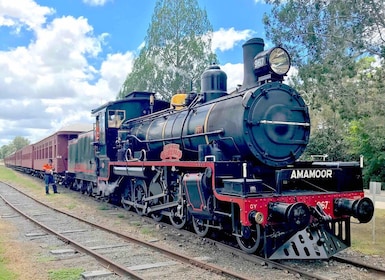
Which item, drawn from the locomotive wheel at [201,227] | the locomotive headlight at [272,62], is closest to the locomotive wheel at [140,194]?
the locomotive wheel at [201,227]

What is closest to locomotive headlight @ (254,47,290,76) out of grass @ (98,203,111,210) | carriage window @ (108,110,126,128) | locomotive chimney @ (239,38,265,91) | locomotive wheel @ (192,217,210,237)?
locomotive chimney @ (239,38,265,91)

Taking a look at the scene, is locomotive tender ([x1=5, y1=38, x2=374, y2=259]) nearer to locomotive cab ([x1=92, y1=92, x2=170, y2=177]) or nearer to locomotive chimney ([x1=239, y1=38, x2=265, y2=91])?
locomotive chimney ([x1=239, y1=38, x2=265, y2=91])

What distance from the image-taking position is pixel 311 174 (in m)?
6.66

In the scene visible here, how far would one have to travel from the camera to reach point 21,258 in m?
6.73

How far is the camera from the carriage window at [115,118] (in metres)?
12.9

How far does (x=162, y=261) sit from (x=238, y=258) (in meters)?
1.26

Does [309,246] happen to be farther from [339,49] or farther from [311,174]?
[339,49]

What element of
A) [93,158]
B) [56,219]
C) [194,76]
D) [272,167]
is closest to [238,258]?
[272,167]

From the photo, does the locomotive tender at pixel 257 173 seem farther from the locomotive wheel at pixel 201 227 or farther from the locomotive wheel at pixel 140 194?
the locomotive wheel at pixel 140 194

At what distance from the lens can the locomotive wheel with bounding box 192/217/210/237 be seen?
25.5 feet

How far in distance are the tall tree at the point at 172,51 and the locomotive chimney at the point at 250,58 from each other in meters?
23.8

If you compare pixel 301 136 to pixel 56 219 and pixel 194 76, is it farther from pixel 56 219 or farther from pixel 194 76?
pixel 194 76

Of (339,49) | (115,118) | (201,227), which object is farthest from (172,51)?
(201,227)

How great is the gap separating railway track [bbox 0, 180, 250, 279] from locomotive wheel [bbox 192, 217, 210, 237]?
1154mm
